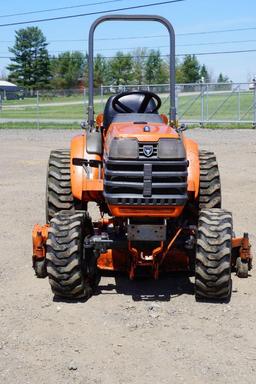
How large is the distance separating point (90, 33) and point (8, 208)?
4070 millimetres

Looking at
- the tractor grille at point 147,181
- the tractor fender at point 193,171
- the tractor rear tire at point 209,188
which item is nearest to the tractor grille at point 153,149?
the tractor grille at point 147,181

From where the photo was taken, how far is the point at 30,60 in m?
108

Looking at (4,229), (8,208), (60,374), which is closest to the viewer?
(60,374)

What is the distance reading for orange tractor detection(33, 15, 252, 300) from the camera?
209 inches

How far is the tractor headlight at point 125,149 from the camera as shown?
5266mm

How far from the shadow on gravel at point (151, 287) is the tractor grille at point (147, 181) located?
102 cm

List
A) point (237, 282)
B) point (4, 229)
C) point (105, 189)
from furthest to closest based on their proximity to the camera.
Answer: point (4, 229) → point (237, 282) → point (105, 189)

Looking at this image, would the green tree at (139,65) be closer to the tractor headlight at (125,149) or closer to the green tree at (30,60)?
the green tree at (30,60)

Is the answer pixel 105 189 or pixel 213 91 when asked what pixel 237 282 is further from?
pixel 213 91

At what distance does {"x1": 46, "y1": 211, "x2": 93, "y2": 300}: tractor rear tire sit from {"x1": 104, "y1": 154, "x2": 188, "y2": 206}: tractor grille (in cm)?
48

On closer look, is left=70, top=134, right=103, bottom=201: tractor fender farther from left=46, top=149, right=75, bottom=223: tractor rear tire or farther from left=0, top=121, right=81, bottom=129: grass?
left=0, top=121, right=81, bottom=129: grass

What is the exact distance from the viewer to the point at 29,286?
6.14m

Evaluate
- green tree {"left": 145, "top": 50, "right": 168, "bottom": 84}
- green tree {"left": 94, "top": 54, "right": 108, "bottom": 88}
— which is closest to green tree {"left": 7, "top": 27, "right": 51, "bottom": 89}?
green tree {"left": 94, "top": 54, "right": 108, "bottom": 88}

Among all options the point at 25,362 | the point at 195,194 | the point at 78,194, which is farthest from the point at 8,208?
the point at 25,362
